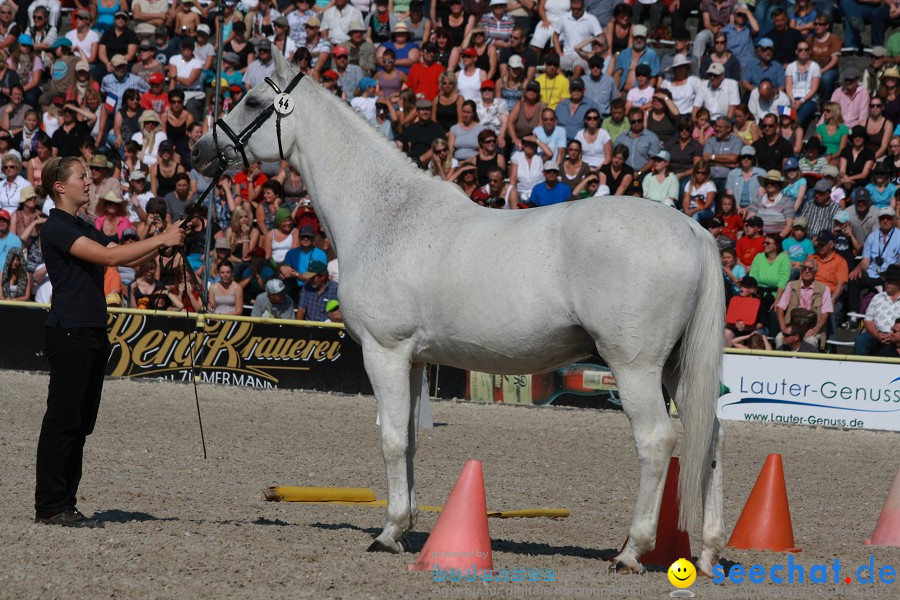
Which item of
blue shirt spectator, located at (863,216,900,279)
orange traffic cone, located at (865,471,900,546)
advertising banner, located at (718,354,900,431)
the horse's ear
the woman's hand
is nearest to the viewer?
the woman's hand

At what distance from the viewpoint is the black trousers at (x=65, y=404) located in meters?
6.73

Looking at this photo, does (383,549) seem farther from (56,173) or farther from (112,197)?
(112,197)

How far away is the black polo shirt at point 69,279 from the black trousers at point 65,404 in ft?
0.22

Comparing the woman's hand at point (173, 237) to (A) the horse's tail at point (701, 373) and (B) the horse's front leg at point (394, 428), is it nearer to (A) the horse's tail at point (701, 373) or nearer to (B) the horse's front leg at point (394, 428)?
(B) the horse's front leg at point (394, 428)

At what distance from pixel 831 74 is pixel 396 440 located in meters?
12.7

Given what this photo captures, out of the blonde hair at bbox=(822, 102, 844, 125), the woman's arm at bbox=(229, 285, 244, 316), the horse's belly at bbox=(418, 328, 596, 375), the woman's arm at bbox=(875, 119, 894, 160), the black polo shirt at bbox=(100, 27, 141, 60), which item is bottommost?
the woman's arm at bbox=(229, 285, 244, 316)

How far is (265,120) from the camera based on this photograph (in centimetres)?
709

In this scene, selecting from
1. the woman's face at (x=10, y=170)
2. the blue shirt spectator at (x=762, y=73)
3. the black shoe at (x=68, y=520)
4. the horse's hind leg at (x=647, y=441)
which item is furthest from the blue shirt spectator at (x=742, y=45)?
the black shoe at (x=68, y=520)

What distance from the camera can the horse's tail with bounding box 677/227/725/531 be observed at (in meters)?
6.05

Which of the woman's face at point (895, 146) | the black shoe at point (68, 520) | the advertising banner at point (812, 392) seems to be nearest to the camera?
the black shoe at point (68, 520)

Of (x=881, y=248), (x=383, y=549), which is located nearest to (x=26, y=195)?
(x=881, y=248)

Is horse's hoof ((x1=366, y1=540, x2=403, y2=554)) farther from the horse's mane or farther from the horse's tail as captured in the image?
the horse's mane

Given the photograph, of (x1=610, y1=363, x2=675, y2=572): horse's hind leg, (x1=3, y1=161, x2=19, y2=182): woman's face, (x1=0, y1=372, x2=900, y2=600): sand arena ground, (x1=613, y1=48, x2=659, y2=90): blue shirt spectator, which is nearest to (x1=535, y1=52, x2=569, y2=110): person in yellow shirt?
(x1=613, y1=48, x2=659, y2=90): blue shirt spectator

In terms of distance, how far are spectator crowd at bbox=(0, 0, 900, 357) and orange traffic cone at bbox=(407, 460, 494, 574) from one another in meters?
8.29
